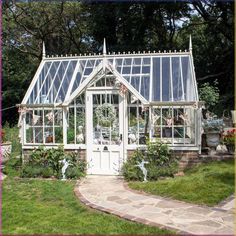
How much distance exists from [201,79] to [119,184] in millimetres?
13019

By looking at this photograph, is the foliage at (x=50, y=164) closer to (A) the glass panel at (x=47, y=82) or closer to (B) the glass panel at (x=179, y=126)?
(A) the glass panel at (x=47, y=82)

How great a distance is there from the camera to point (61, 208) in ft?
23.2

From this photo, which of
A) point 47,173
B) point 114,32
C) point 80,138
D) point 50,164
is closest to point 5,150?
point 50,164

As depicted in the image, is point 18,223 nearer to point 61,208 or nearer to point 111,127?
point 61,208

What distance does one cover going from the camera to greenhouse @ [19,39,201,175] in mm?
9734

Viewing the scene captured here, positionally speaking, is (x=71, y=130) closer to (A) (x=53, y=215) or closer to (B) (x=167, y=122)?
(B) (x=167, y=122)

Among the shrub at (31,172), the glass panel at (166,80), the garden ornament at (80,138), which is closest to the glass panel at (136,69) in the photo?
the glass panel at (166,80)

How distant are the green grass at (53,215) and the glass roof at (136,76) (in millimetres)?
3120

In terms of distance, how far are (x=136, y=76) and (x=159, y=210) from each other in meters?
4.76

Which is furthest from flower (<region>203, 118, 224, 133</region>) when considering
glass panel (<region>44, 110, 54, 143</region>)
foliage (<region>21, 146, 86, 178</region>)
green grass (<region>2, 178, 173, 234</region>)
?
glass panel (<region>44, 110, 54, 143</region>)

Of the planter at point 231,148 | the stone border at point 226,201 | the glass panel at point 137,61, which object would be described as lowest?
the stone border at point 226,201

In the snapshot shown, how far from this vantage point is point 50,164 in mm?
9953

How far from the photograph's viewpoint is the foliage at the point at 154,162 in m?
9.28

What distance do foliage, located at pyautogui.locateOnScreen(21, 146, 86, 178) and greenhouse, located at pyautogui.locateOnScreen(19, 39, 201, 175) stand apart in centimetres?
25
